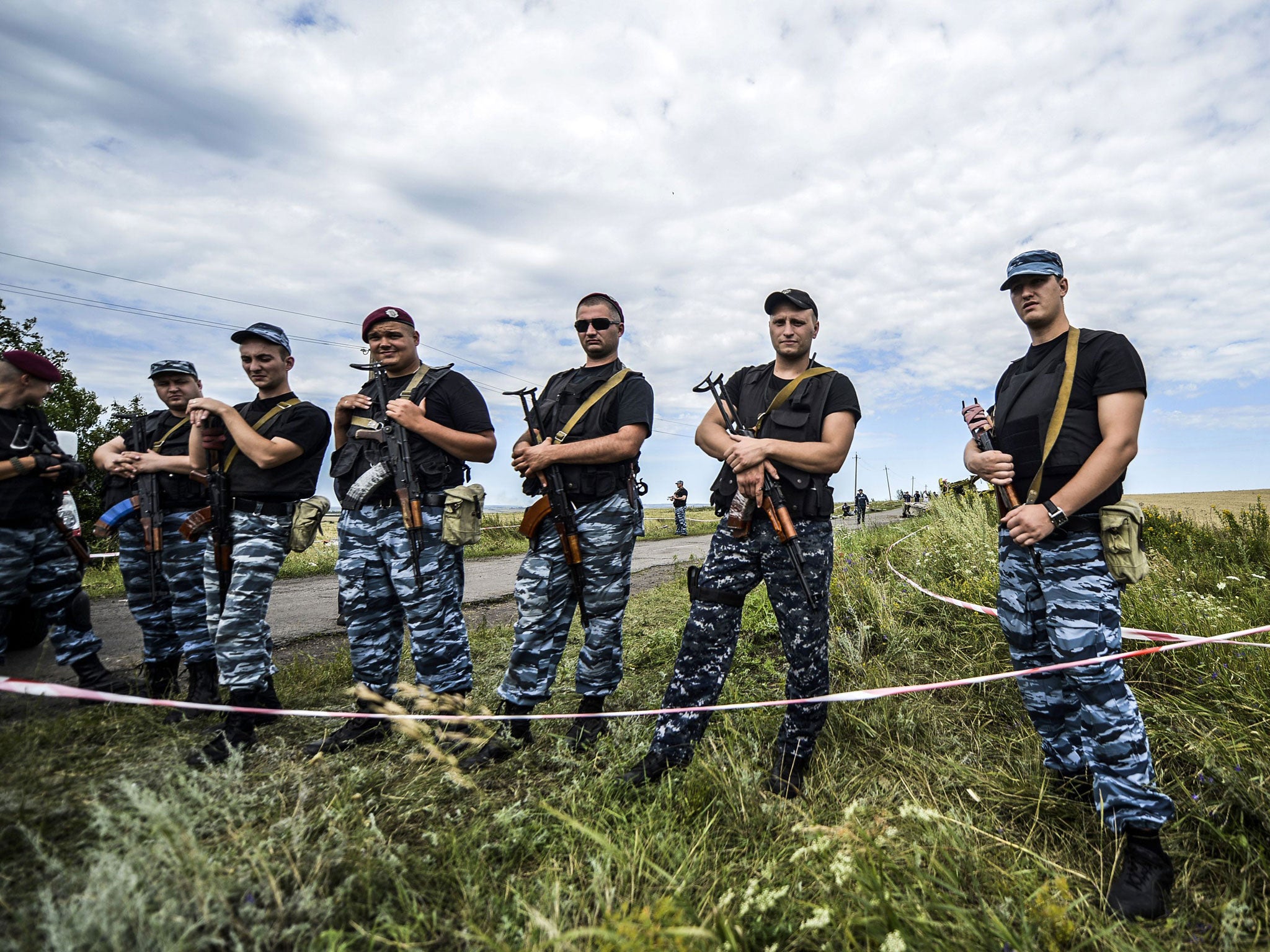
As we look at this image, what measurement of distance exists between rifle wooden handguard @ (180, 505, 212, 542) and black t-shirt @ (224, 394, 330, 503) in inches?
12.8

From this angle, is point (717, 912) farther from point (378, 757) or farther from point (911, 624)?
point (911, 624)

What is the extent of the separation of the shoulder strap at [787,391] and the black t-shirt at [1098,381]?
92 cm

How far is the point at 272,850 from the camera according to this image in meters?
1.84

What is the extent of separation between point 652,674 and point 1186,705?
9.74 ft

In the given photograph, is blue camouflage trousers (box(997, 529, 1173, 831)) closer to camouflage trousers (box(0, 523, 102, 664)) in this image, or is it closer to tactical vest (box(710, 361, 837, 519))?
tactical vest (box(710, 361, 837, 519))

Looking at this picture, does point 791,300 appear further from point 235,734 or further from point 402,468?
point 235,734

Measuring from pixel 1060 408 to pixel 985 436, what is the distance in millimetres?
351

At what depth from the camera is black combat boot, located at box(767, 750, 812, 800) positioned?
2539 mm

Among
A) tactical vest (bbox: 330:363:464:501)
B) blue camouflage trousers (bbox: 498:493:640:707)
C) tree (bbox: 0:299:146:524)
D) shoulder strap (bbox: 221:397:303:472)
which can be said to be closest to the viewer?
blue camouflage trousers (bbox: 498:493:640:707)

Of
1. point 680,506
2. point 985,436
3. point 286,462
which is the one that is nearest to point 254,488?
point 286,462

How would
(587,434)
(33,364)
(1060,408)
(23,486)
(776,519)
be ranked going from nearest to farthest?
(1060,408), (776,519), (587,434), (23,486), (33,364)

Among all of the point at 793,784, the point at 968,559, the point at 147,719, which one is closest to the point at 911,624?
the point at 968,559

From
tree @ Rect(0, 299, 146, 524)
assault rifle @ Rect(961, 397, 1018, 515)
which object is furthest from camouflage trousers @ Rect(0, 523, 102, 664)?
tree @ Rect(0, 299, 146, 524)

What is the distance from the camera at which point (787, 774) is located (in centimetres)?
265
